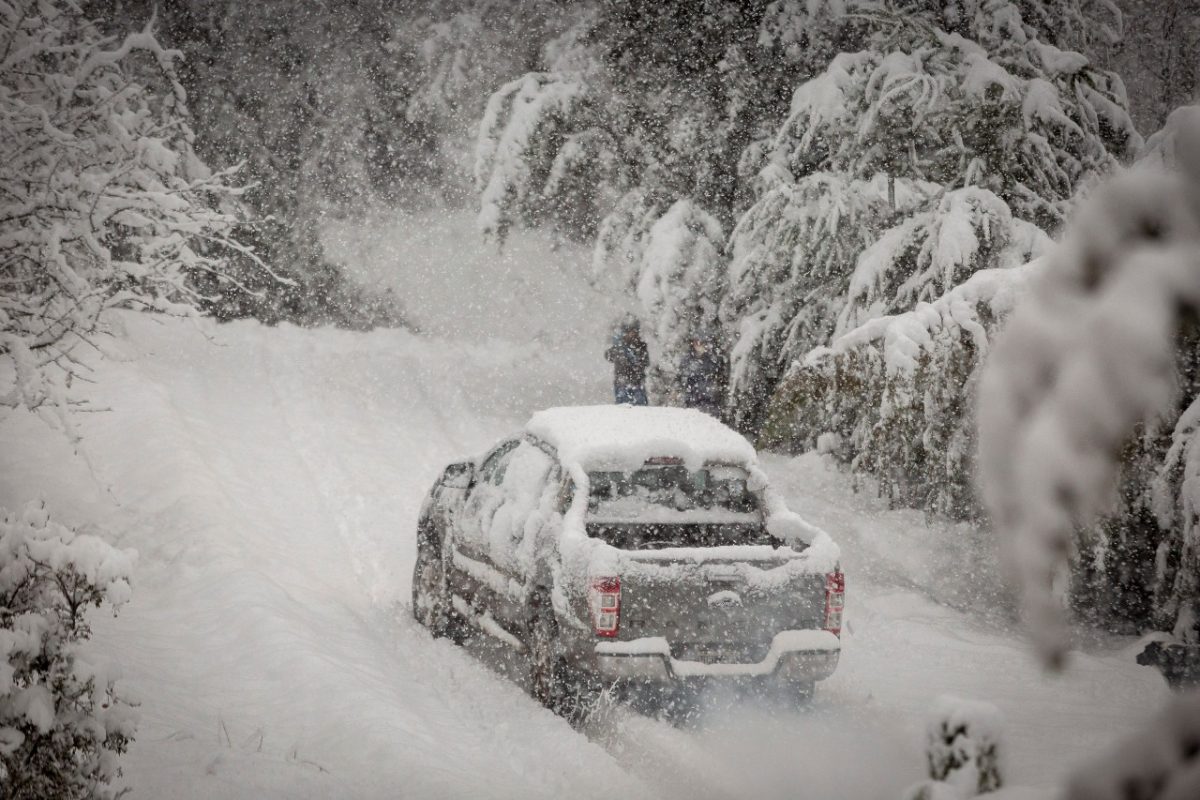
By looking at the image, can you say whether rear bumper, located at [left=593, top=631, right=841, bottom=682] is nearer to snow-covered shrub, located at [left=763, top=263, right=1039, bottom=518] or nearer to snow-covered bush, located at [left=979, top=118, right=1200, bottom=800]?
snow-covered shrub, located at [left=763, top=263, right=1039, bottom=518]

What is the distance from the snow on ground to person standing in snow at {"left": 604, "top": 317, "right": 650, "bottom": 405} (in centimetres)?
251

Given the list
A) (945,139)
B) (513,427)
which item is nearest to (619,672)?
(945,139)

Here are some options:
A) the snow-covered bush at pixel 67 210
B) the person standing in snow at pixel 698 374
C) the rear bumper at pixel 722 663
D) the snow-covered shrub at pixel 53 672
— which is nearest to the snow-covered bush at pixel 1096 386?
the snow-covered shrub at pixel 53 672

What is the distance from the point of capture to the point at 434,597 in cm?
905

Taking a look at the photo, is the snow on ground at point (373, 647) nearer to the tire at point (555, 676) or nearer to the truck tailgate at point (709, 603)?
the tire at point (555, 676)

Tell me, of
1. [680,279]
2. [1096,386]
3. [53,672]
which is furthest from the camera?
[680,279]

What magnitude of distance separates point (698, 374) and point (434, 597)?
7817mm

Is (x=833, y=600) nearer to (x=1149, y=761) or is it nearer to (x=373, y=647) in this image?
(x=373, y=647)

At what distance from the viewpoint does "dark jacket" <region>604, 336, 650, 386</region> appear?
53.7 ft

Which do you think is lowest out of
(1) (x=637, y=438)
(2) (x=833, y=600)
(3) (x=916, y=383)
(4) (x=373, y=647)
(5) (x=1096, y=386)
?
(4) (x=373, y=647)

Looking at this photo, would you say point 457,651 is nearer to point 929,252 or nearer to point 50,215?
point 50,215

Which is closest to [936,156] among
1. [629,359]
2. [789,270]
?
[789,270]

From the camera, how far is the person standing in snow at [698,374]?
15906 millimetres

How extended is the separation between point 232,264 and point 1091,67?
19.4 meters
